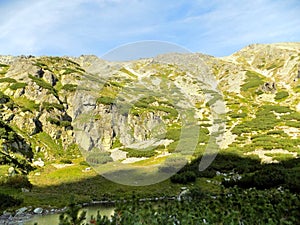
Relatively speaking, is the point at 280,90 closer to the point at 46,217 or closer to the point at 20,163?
the point at 20,163

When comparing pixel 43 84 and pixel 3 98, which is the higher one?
pixel 43 84

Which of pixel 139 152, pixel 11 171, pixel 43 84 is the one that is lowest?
pixel 139 152

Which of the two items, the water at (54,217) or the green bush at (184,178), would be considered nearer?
the water at (54,217)

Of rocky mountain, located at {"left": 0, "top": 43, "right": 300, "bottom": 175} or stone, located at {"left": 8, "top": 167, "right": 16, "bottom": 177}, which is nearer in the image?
stone, located at {"left": 8, "top": 167, "right": 16, "bottom": 177}

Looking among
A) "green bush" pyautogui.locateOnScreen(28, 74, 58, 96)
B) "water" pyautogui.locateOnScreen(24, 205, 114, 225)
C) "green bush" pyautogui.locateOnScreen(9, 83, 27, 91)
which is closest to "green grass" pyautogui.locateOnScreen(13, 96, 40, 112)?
"green bush" pyautogui.locateOnScreen(9, 83, 27, 91)

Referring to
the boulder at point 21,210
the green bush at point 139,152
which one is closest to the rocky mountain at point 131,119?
the green bush at point 139,152

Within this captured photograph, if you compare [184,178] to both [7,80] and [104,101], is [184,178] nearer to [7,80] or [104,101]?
[104,101]

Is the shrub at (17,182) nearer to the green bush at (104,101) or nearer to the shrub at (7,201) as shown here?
the shrub at (7,201)

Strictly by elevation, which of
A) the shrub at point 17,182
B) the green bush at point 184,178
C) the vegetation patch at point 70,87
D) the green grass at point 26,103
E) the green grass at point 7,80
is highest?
the green grass at point 7,80

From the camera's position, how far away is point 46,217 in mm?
39125

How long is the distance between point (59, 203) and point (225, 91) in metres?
111

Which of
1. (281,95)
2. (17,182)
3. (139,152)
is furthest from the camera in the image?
(281,95)

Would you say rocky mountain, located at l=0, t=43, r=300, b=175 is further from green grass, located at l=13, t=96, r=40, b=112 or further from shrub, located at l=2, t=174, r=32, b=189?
shrub, located at l=2, t=174, r=32, b=189

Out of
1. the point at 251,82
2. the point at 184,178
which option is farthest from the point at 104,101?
the point at 251,82
